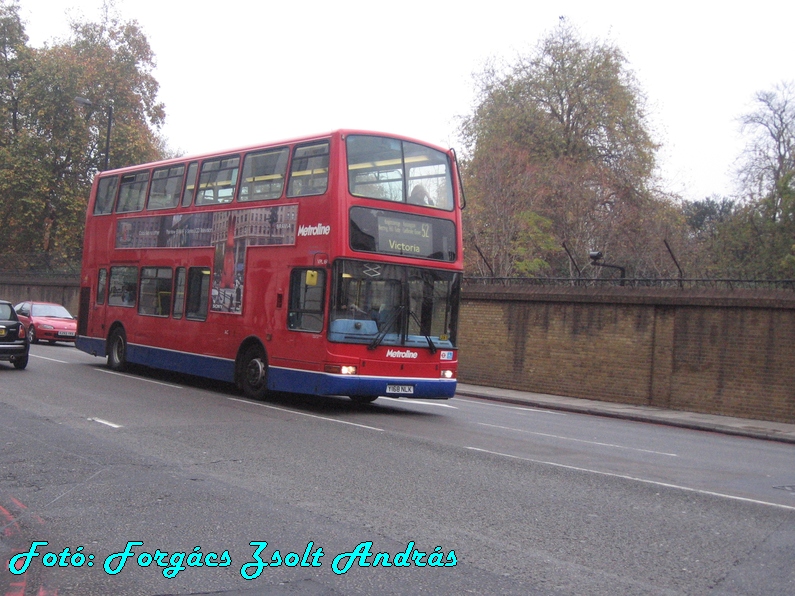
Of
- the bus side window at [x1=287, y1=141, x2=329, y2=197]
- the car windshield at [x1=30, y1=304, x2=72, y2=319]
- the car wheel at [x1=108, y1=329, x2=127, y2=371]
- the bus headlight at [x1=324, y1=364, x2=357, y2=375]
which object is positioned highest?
the bus side window at [x1=287, y1=141, x2=329, y2=197]

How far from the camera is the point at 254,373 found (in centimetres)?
1533

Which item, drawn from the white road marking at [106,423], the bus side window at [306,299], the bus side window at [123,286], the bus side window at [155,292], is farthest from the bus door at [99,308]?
the white road marking at [106,423]

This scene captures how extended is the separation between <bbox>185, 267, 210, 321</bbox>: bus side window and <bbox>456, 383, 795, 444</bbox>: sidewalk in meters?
8.19

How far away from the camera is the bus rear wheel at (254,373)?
1513 centimetres

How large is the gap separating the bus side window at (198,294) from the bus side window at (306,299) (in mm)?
2938

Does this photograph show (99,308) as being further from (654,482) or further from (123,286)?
(654,482)

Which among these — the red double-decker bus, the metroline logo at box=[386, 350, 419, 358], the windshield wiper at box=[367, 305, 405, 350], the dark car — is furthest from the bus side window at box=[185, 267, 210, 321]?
the metroline logo at box=[386, 350, 419, 358]

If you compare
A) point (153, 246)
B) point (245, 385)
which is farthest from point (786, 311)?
point (153, 246)

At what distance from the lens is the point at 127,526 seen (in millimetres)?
6316

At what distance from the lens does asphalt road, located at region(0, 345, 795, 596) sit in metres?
5.43

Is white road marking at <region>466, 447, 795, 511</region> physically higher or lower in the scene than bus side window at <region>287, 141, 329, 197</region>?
lower

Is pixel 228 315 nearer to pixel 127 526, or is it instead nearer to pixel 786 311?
pixel 127 526

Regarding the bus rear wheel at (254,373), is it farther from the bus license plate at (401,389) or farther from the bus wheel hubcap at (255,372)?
the bus license plate at (401,389)

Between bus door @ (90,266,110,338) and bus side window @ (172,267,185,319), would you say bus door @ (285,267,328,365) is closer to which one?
bus side window @ (172,267,185,319)
